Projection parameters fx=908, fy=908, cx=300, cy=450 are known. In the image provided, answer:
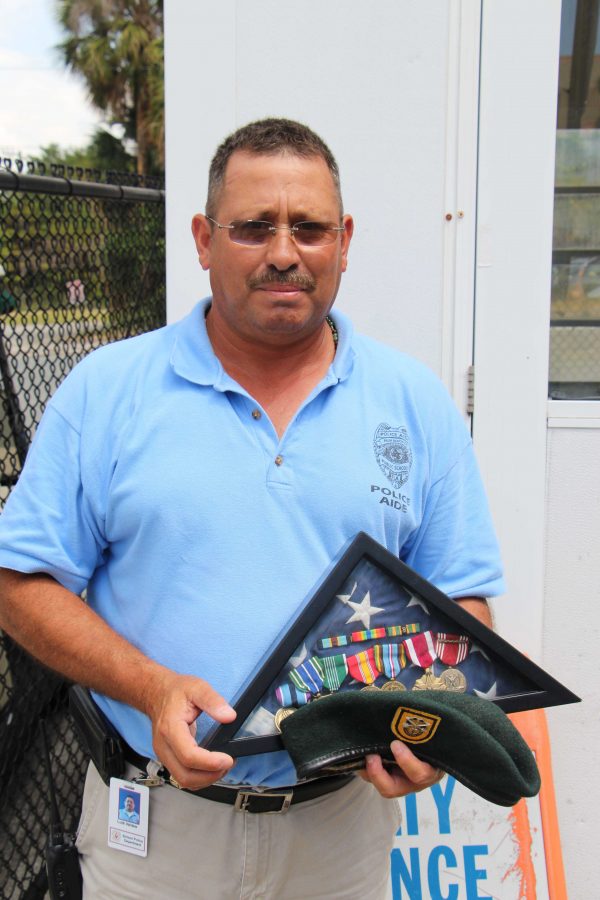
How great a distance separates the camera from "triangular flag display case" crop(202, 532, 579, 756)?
1565 mm

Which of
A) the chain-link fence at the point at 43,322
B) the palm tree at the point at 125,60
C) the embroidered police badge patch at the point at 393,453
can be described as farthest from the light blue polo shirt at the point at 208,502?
the palm tree at the point at 125,60

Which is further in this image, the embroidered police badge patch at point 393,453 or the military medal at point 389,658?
the embroidered police badge patch at point 393,453

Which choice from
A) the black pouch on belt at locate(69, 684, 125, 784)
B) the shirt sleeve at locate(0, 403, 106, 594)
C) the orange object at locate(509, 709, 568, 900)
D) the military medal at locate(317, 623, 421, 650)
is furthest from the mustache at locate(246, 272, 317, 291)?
the orange object at locate(509, 709, 568, 900)

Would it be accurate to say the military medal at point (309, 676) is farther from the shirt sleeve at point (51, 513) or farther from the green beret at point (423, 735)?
the shirt sleeve at point (51, 513)

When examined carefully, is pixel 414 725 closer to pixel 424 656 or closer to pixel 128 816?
pixel 424 656

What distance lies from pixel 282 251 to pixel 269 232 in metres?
0.06

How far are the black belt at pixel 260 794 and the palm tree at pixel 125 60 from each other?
27612 millimetres

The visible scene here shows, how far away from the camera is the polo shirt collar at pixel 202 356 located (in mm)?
1823

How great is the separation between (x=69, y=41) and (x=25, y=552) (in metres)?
32.9

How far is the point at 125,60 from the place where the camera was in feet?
95.1

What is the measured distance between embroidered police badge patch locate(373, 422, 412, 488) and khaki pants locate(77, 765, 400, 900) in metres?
0.67

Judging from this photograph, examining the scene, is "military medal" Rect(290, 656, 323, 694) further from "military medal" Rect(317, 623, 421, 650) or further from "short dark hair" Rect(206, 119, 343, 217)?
"short dark hair" Rect(206, 119, 343, 217)

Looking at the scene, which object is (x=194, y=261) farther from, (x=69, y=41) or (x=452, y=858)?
(x=69, y=41)

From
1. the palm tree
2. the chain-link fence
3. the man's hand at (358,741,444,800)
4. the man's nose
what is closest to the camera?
the man's hand at (358,741,444,800)
